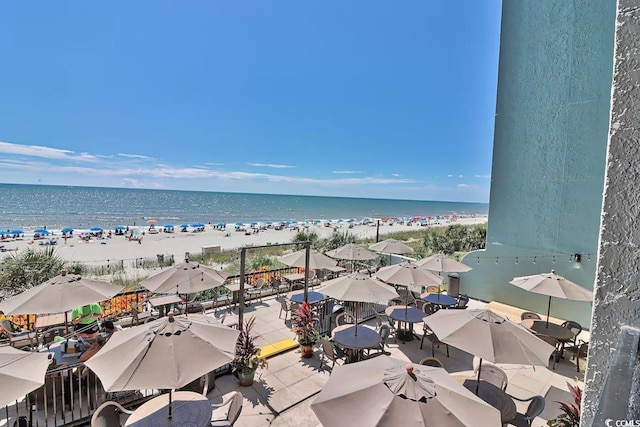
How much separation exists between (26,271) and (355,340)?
10025 mm

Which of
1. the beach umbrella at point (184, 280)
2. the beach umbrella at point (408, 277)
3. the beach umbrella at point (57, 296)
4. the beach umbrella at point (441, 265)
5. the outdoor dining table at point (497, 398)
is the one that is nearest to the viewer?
the outdoor dining table at point (497, 398)

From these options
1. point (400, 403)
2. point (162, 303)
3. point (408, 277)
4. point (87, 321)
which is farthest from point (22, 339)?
point (408, 277)

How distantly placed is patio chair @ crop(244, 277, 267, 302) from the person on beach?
13.6 feet

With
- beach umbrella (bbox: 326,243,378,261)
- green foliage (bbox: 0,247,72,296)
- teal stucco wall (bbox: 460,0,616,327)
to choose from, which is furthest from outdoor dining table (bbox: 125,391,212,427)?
teal stucco wall (bbox: 460,0,616,327)

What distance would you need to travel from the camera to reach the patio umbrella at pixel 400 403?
8.26ft

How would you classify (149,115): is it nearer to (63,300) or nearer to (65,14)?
(65,14)

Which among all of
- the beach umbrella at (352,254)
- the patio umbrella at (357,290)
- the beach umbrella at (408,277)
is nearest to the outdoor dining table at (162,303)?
the patio umbrella at (357,290)

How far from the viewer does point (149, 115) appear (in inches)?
1893

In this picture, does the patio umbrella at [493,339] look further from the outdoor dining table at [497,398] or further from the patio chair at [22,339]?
the patio chair at [22,339]

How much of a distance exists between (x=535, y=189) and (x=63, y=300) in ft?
41.8

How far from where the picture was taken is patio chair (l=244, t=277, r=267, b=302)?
9922mm

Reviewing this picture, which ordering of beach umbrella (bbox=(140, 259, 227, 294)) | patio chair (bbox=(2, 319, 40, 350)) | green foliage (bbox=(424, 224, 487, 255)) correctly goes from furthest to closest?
green foliage (bbox=(424, 224, 487, 255)), beach umbrella (bbox=(140, 259, 227, 294)), patio chair (bbox=(2, 319, 40, 350))

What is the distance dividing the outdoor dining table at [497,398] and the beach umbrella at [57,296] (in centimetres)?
675

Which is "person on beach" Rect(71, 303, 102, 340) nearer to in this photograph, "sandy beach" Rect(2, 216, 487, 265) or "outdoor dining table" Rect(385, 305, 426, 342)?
"outdoor dining table" Rect(385, 305, 426, 342)
